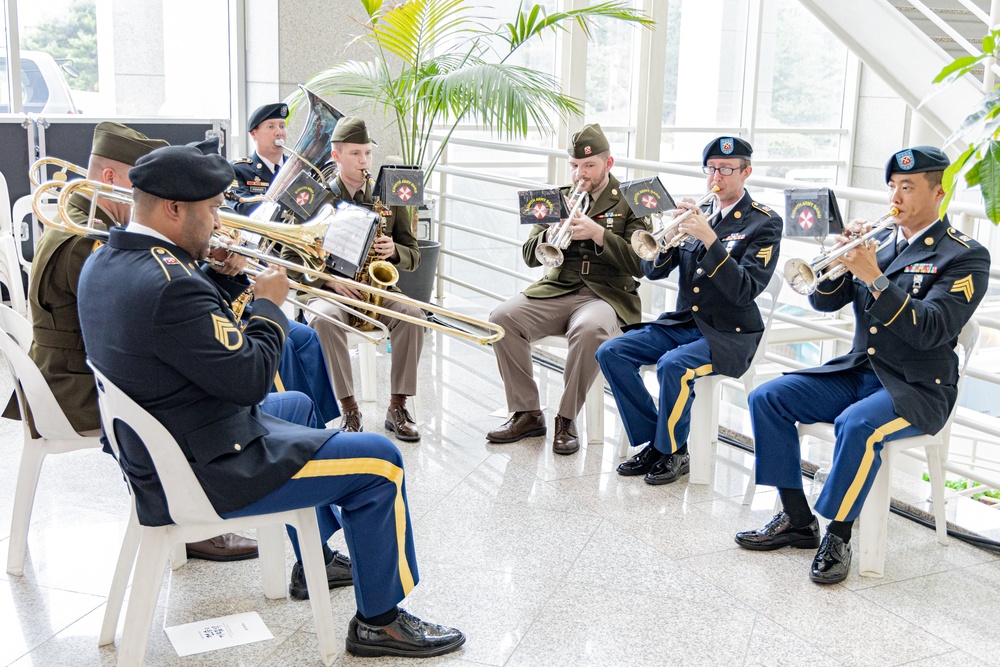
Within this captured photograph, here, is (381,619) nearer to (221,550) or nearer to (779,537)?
(221,550)

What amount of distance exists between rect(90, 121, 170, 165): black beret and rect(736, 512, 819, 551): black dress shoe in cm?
225

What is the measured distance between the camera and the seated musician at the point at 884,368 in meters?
2.97

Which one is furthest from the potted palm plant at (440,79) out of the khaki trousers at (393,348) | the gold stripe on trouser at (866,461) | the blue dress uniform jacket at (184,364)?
the blue dress uniform jacket at (184,364)

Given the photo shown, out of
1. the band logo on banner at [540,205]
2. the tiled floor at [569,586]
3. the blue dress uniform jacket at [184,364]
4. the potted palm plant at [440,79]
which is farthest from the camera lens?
the potted palm plant at [440,79]

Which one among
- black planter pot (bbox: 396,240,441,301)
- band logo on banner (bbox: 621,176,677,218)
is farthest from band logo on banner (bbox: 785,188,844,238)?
black planter pot (bbox: 396,240,441,301)

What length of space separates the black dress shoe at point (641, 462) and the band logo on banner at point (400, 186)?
1377 millimetres

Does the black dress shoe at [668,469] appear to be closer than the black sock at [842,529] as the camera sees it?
No

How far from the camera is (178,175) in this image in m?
2.21

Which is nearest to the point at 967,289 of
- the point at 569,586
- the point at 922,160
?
the point at 922,160

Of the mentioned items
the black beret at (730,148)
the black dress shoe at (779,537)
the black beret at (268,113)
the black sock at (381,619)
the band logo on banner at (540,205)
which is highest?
the black beret at (268,113)

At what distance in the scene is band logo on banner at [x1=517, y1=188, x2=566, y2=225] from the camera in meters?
4.04

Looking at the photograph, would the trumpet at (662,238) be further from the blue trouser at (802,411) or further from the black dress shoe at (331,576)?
the black dress shoe at (331,576)

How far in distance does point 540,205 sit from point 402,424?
1102 millimetres

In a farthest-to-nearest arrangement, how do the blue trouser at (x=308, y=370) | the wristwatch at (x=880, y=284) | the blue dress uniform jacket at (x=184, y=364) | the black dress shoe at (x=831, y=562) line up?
1. the blue trouser at (x=308, y=370)
2. the black dress shoe at (x=831, y=562)
3. the wristwatch at (x=880, y=284)
4. the blue dress uniform jacket at (x=184, y=364)
